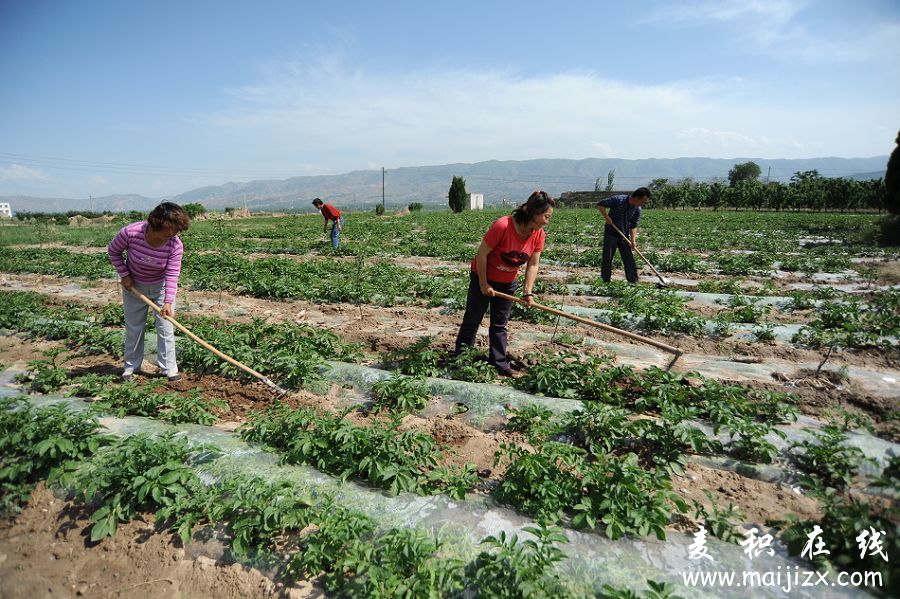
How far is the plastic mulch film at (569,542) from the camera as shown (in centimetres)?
237

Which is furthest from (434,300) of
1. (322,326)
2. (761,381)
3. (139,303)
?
(761,381)

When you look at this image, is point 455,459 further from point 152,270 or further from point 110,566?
point 152,270

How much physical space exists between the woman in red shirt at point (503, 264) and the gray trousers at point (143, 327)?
3175 millimetres

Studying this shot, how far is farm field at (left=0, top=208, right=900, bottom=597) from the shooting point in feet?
8.20

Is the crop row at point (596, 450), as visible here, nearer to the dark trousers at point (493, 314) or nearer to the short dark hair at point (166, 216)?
the dark trousers at point (493, 314)

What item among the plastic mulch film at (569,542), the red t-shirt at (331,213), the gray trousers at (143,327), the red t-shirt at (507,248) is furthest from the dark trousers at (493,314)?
the red t-shirt at (331,213)

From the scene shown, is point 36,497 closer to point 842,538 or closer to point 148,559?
point 148,559

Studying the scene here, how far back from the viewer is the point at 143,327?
4.98 m

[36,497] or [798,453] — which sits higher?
[798,453]

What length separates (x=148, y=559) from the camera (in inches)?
109

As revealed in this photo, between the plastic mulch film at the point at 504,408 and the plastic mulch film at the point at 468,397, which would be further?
the plastic mulch film at the point at 468,397

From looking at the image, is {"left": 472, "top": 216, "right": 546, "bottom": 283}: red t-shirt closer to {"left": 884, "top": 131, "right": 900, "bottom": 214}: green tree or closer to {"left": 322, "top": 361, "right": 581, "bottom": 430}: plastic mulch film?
{"left": 322, "top": 361, "right": 581, "bottom": 430}: plastic mulch film

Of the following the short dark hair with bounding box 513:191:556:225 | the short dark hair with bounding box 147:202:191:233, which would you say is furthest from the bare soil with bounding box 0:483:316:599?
the short dark hair with bounding box 513:191:556:225

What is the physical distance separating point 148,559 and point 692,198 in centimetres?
5742
